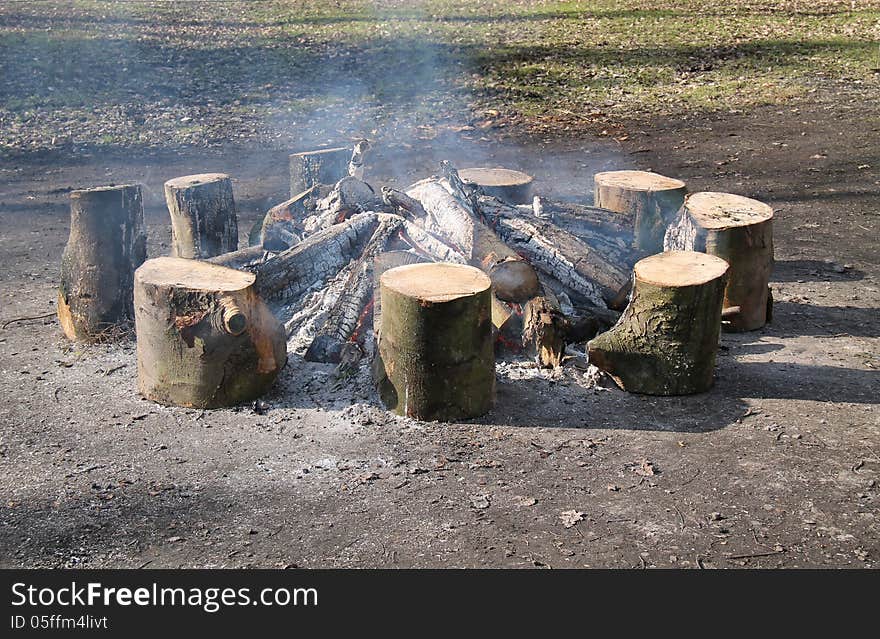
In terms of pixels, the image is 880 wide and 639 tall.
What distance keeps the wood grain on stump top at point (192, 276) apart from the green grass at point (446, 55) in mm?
7848

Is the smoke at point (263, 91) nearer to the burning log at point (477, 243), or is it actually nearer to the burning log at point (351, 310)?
the burning log at point (477, 243)

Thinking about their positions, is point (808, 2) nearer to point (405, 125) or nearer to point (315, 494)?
point (405, 125)

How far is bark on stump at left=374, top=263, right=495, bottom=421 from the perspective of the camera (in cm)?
436

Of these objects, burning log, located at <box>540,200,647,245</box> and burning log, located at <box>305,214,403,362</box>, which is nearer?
burning log, located at <box>305,214,403,362</box>

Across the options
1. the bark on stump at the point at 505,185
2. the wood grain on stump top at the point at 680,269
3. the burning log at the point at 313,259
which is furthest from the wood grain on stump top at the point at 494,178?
the wood grain on stump top at the point at 680,269

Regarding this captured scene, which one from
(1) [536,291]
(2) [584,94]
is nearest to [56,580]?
(1) [536,291]

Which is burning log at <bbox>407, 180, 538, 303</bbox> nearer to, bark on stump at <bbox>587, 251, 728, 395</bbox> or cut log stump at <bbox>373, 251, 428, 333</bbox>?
cut log stump at <bbox>373, 251, 428, 333</bbox>

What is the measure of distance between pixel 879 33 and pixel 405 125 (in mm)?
9517

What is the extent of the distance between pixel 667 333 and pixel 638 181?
2511 mm

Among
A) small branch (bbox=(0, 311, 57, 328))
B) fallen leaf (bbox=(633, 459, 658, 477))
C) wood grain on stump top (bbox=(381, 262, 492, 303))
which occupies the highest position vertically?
wood grain on stump top (bbox=(381, 262, 492, 303))

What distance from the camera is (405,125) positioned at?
11.8 meters

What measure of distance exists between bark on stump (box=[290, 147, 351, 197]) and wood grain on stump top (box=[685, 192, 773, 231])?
9.71ft

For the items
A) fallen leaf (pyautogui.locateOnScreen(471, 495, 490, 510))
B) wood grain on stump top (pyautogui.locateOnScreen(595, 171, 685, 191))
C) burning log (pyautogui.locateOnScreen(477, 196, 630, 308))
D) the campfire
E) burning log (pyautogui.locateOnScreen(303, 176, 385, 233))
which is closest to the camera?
fallen leaf (pyautogui.locateOnScreen(471, 495, 490, 510))

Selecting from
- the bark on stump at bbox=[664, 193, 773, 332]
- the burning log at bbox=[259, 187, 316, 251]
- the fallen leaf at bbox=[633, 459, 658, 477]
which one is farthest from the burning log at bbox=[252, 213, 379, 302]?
the fallen leaf at bbox=[633, 459, 658, 477]
